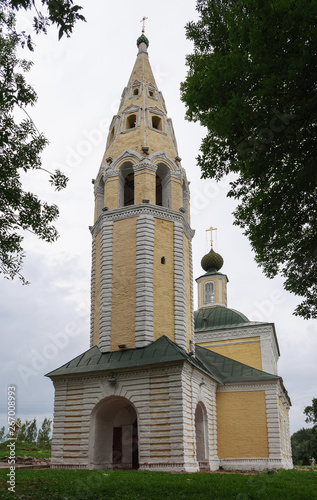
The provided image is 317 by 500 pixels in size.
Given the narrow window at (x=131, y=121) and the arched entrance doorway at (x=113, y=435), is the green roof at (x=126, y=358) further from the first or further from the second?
the narrow window at (x=131, y=121)

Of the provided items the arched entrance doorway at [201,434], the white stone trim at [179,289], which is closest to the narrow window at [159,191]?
the white stone trim at [179,289]

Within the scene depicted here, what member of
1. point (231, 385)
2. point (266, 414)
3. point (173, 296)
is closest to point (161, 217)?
point (173, 296)

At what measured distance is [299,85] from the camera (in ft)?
30.3

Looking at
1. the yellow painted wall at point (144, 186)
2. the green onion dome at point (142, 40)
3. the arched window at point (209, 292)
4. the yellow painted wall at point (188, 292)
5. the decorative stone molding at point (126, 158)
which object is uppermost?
the green onion dome at point (142, 40)

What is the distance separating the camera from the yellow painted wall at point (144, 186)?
70.9ft

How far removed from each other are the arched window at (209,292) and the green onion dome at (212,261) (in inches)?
65.9

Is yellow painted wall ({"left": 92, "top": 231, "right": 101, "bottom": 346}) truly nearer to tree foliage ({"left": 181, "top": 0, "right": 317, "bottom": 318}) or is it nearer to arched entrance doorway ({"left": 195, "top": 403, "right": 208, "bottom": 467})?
arched entrance doorway ({"left": 195, "top": 403, "right": 208, "bottom": 467})

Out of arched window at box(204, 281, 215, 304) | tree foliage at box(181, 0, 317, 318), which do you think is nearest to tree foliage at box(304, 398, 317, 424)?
arched window at box(204, 281, 215, 304)

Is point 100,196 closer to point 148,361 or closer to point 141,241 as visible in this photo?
point 141,241

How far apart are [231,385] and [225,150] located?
47.4 ft

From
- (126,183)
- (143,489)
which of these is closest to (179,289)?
(126,183)

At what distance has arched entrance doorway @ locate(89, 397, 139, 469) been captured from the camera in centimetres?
1756

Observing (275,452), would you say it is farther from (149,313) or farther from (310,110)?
(310,110)

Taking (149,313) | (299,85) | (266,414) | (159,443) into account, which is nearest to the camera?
(299,85)
